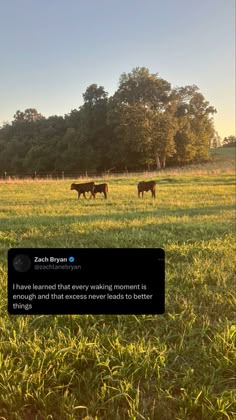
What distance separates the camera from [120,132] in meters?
46.0

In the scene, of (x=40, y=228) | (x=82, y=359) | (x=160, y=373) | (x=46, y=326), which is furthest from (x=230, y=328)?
(x=40, y=228)

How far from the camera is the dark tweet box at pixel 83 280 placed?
57.0 inches

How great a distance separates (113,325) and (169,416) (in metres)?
1.05

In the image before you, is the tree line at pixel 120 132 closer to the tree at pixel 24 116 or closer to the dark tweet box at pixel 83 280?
the tree at pixel 24 116

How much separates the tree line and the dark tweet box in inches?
1268

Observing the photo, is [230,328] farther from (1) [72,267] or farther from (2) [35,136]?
(2) [35,136]

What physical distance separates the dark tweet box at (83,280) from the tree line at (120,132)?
106 feet

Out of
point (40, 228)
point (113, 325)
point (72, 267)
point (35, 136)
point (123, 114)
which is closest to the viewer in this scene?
point (72, 267)

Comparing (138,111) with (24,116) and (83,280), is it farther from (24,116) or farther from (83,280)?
(83,280)

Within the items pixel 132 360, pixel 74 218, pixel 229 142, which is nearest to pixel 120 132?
pixel 229 142

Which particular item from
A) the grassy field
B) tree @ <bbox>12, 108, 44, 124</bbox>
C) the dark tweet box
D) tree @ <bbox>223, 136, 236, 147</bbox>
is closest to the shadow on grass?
the grassy field

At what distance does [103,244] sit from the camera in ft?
17.4

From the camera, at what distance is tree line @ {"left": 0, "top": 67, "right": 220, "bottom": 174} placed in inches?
1470

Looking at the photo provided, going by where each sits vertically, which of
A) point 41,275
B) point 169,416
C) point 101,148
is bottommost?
point 169,416
